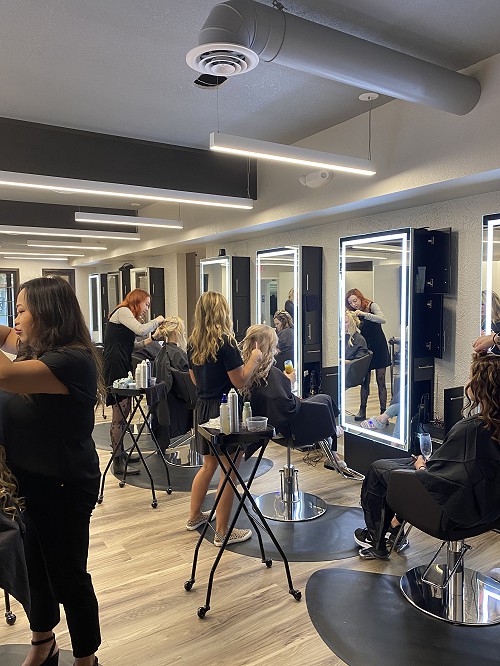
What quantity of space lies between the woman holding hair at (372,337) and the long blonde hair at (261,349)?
100 cm

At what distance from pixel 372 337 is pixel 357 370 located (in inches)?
11.8

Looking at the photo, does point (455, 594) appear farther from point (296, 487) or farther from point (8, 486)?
point (8, 486)

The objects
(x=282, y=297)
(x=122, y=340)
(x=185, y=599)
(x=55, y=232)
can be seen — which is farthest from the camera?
(x=55, y=232)

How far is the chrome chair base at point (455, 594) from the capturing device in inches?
83.7

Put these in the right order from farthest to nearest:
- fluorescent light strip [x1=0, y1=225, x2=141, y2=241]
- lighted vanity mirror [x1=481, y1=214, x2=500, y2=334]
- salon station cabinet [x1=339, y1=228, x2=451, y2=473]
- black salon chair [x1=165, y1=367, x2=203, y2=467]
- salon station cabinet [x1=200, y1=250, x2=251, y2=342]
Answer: fluorescent light strip [x1=0, y1=225, x2=141, y2=241], salon station cabinet [x1=200, y1=250, x2=251, y2=342], black salon chair [x1=165, y1=367, x2=203, y2=467], salon station cabinet [x1=339, y1=228, x2=451, y2=473], lighted vanity mirror [x1=481, y1=214, x2=500, y2=334]

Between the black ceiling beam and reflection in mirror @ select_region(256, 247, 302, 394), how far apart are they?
64 centimetres

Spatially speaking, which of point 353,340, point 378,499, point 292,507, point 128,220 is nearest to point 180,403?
point 292,507

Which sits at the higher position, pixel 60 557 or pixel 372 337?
pixel 372 337

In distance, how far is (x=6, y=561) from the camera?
5.36 ft

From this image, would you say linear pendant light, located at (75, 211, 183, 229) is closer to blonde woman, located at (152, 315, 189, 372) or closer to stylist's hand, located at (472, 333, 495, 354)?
blonde woman, located at (152, 315, 189, 372)

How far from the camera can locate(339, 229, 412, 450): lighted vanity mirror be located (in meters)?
3.46

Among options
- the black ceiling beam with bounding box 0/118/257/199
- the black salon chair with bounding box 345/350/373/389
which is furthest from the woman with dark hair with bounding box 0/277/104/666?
the black salon chair with bounding box 345/350/373/389

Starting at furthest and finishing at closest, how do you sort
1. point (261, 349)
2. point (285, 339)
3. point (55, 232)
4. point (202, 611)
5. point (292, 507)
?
1. point (55, 232)
2. point (285, 339)
3. point (292, 507)
4. point (261, 349)
5. point (202, 611)

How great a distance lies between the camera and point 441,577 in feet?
7.72
